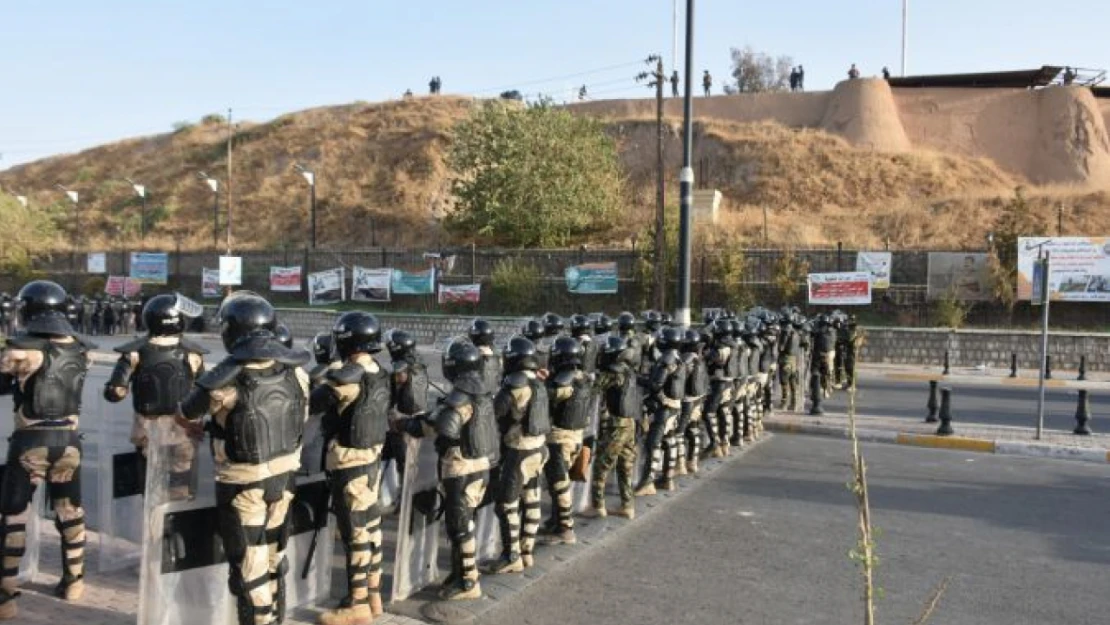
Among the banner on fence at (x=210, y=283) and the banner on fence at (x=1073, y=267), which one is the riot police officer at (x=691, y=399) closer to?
the banner on fence at (x=1073, y=267)

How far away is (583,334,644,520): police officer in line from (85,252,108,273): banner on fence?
1593 inches

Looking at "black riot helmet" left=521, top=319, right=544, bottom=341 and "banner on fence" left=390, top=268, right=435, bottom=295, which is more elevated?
"banner on fence" left=390, top=268, right=435, bottom=295

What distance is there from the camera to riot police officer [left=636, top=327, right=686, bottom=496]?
27.8 ft

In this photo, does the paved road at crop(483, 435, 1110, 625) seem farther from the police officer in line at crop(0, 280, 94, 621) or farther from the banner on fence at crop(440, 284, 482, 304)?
the banner on fence at crop(440, 284, 482, 304)

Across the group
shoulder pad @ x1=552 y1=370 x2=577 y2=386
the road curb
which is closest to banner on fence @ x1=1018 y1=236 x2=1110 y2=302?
the road curb

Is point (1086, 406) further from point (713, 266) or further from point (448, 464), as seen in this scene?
point (713, 266)

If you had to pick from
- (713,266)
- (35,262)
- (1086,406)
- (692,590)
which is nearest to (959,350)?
(713,266)

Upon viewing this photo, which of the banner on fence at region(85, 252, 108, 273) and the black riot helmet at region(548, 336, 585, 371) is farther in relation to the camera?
the banner on fence at region(85, 252, 108, 273)

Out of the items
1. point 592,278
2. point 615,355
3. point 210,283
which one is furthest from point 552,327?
point 210,283

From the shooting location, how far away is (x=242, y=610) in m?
4.53

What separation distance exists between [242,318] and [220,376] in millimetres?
464

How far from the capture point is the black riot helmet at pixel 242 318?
15.6 ft

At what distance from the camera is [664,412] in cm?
862

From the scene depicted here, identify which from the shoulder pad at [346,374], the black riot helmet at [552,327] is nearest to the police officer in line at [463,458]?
the shoulder pad at [346,374]
